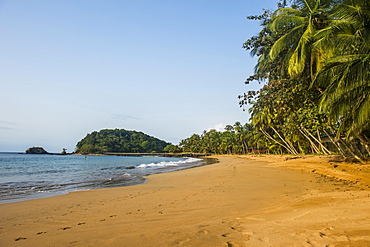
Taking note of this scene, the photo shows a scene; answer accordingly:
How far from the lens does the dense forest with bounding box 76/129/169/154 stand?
150625mm

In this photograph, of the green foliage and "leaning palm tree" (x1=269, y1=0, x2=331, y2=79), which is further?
the green foliage

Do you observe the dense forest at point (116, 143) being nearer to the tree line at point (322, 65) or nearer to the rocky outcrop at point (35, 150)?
the rocky outcrop at point (35, 150)

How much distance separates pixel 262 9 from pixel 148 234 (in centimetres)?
1694

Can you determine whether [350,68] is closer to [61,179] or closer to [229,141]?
[61,179]

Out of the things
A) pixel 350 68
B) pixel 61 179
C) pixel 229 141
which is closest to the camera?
pixel 350 68

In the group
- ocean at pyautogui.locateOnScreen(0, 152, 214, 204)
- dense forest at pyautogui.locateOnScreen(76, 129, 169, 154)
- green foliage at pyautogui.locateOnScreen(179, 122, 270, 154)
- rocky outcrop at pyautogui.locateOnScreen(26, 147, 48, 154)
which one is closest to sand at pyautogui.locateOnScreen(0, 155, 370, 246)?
ocean at pyautogui.locateOnScreen(0, 152, 214, 204)

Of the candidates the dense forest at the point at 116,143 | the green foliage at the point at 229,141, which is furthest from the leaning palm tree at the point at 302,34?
the dense forest at the point at 116,143

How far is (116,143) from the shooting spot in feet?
516

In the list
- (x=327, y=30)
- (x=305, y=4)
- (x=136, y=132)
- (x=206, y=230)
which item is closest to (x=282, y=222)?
(x=206, y=230)

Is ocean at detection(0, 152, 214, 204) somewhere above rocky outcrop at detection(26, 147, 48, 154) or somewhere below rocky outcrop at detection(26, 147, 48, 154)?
below

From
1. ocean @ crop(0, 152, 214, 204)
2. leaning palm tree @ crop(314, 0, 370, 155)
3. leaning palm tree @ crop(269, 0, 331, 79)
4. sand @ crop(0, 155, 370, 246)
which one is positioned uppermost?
leaning palm tree @ crop(269, 0, 331, 79)

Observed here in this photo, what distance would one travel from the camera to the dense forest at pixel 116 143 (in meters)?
151

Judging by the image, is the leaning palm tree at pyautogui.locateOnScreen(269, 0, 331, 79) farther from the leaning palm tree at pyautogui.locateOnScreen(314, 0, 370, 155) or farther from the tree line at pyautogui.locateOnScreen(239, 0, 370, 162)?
the leaning palm tree at pyautogui.locateOnScreen(314, 0, 370, 155)

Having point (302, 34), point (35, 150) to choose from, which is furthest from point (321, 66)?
→ point (35, 150)
